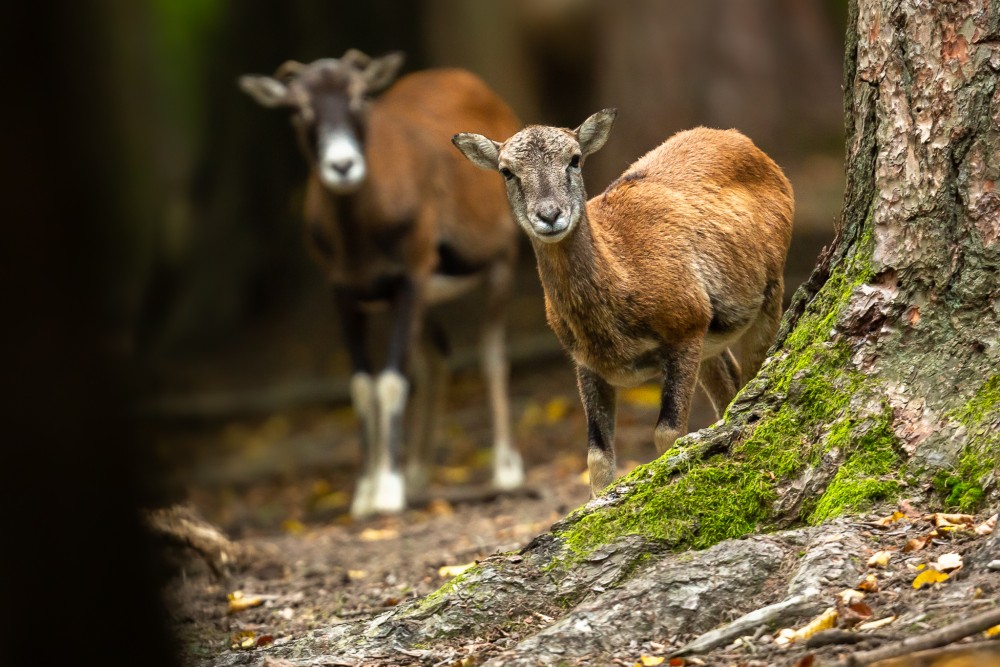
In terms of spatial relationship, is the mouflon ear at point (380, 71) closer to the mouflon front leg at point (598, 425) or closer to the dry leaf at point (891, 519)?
the mouflon front leg at point (598, 425)

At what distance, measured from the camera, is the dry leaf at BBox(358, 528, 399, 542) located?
29.3ft

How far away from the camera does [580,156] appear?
241 inches

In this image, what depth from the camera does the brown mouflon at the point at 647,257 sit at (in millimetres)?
6008

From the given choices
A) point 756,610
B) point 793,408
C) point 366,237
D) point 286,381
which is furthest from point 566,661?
point 286,381

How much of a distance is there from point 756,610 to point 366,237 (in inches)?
277

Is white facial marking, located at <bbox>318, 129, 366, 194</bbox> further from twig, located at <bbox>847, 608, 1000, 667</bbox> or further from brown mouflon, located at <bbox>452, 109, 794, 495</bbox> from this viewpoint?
twig, located at <bbox>847, 608, 1000, 667</bbox>

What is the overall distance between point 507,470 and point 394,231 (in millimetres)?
2321

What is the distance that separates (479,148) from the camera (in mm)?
6230

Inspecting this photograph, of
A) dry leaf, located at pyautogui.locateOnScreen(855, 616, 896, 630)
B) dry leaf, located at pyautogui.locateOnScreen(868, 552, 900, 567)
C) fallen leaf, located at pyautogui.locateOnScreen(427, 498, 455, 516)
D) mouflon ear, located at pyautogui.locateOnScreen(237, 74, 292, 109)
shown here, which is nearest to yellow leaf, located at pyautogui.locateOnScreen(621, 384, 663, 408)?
fallen leaf, located at pyautogui.locateOnScreen(427, 498, 455, 516)

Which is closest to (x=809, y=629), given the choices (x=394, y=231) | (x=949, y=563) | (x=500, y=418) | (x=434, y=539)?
(x=949, y=563)

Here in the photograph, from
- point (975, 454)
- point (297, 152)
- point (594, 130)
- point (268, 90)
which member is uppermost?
point (297, 152)

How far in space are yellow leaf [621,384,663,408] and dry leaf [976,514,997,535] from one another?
26.7 ft

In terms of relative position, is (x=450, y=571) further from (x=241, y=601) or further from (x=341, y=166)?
(x=341, y=166)

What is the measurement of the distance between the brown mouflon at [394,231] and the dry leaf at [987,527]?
21.5 ft
